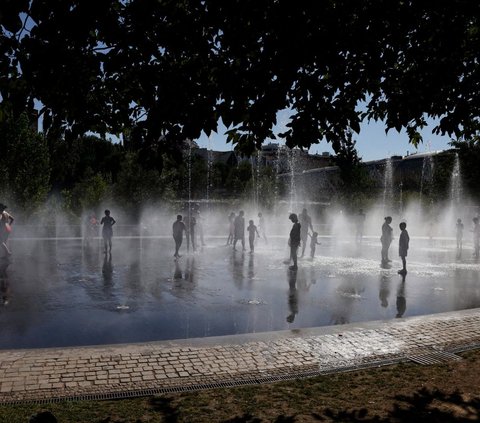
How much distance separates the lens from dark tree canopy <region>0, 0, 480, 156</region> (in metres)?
5.31

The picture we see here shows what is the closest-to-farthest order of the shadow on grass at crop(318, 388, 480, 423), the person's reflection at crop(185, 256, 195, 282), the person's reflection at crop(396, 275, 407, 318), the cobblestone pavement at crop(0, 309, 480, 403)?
the shadow on grass at crop(318, 388, 480, 423) < the cobblestone pavement at crop(0, 309, 480, 403) < the person's reflection at crop(396, 275, 407, 318) < the person's reflection at crop(185, 256, 195, 282)

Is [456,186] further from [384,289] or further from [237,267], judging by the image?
[384,289]

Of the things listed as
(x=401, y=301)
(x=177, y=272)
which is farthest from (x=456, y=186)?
(x=401, y=301)

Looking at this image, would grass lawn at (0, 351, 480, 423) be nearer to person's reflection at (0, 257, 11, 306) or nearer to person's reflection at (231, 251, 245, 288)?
person's reflection at (0, 257, 11, 306)

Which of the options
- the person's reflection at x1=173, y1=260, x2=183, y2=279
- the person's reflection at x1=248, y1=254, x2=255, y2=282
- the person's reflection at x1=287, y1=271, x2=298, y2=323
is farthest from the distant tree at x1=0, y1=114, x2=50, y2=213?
the person's reflection at x1=287, y1=271, x2=298, y2=323

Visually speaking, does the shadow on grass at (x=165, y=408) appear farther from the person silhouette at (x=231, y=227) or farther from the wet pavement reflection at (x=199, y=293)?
the person silhouette at (x=231, y=227)

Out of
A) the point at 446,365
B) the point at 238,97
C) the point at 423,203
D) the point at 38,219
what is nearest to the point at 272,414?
the point at 446,365

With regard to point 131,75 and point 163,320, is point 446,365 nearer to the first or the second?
point 163,320

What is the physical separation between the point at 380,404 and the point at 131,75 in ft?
16.4

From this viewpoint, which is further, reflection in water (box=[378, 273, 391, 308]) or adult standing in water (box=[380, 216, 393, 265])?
adult standing in water (box=[380, 216, 393, 265])

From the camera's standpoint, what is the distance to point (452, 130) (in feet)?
25.7

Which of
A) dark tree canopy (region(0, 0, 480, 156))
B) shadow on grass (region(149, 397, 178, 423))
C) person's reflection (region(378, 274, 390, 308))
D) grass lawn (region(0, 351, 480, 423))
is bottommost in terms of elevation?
grass lawn (region(0, 351, 480, 423))

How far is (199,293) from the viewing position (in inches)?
471

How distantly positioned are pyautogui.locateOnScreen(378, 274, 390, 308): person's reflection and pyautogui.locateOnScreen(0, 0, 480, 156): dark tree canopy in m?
5.17
